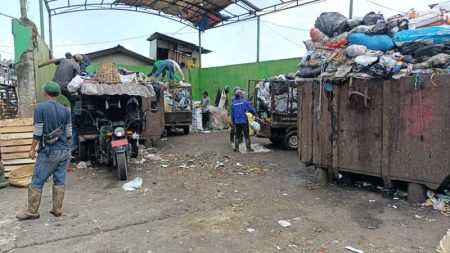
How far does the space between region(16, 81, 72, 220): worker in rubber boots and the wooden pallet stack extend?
2.39m

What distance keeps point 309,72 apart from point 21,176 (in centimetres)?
512

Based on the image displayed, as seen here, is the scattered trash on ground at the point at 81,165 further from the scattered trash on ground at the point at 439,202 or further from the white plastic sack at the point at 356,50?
A: the scattered trash on ground at the point at 439,202

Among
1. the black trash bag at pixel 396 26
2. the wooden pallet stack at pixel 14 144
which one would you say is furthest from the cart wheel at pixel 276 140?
the wooden pallet stack at pixel 14 144

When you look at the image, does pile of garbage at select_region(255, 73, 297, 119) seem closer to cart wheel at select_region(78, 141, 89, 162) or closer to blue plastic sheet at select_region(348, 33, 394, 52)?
blue plastic sheet at select_region(348, 33, 394, 52)

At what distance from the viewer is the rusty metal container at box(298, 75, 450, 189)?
4738 millimetres

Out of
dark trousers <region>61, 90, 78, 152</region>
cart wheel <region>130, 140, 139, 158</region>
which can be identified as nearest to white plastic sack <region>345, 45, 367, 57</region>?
cart wheel <region>130, 140, 139, 158</region>

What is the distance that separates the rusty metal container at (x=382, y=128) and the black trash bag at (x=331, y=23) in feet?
3.47

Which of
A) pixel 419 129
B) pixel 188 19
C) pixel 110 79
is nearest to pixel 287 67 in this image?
pixel 188 19

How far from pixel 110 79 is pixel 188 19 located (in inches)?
459

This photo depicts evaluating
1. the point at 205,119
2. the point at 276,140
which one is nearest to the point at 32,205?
the point at 276,140

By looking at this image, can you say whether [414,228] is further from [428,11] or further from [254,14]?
[254,14]

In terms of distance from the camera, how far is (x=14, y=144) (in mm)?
6680

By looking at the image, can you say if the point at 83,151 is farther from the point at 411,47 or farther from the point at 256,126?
the point at 411,47

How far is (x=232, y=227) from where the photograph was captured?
425 centimetres
